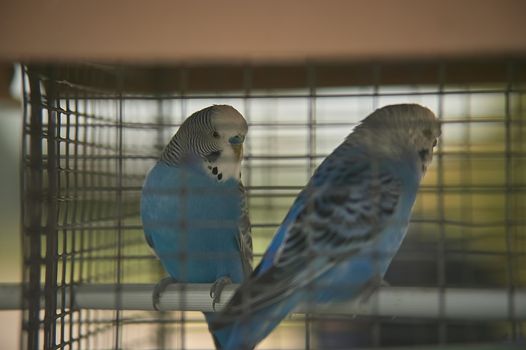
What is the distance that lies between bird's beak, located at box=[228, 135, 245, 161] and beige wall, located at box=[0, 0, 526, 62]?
861 mm

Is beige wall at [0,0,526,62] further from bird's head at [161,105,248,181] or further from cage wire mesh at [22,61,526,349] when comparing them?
bird's head at [161,105,248,181]

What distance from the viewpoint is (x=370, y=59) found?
79 centimetres

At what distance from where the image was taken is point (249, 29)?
76cm

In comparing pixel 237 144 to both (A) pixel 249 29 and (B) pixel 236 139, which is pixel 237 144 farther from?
(A) pixel 249 29

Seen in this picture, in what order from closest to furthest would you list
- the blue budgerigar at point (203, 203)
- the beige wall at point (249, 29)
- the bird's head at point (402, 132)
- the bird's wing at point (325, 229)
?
1. the beige wall at point (249, 29)
2. the bird's wing at point (325, 229)
3. the bird's head at point (402, 132)
4. the blue budgerigar at point (203, 203)

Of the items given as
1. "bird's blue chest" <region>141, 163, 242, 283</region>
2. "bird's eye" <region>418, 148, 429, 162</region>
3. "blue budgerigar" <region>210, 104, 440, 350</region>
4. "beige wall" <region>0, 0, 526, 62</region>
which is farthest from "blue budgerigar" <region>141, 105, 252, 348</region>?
"beige wall" <region>0, 0, 526, 62</region>

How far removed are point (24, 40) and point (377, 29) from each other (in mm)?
436

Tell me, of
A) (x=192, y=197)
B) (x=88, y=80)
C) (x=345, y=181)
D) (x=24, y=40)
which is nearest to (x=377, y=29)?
(x=24, y=40)

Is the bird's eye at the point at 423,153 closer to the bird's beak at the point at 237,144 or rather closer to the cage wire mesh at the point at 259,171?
the cage wire mesh at the point at 259,171

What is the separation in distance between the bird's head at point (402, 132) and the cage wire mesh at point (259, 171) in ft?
0.17

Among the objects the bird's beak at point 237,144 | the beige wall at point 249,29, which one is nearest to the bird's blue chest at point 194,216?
the bird's beak at point 237,144

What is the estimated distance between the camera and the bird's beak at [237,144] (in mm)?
1636

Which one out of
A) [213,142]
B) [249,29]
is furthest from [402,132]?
[249,29]

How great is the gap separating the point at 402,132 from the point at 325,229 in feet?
1.37
